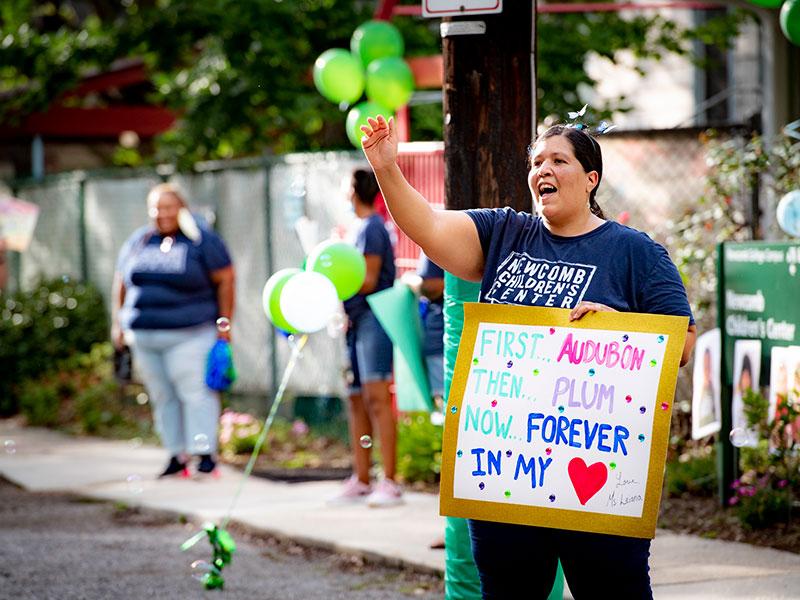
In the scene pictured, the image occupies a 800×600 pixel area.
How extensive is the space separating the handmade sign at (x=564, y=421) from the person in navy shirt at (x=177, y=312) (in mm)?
5307

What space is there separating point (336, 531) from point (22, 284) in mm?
10466

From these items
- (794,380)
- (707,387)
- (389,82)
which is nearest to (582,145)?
(794,380)

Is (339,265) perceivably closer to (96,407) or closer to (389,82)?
(389,82)

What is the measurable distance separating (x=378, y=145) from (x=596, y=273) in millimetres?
682

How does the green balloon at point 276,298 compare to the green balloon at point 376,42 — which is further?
the green balloon at point 376,42

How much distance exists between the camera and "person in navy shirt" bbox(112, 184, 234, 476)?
363 inches

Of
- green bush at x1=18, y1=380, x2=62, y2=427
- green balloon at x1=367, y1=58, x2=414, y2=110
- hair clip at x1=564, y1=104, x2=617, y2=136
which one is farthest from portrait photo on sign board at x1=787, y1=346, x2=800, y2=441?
green bush at x1=18, y1=380, x2=62, y2=427

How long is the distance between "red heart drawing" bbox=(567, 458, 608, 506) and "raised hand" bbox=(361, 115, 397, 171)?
37.2 inches

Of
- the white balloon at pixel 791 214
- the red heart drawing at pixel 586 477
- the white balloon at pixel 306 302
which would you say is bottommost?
the red heart drawing at pixel 586 477

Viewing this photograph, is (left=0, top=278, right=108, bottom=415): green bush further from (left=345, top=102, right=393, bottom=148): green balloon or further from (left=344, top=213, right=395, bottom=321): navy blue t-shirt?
(left=344, top=213, right=395, bottom=321): navy blue t-shirt

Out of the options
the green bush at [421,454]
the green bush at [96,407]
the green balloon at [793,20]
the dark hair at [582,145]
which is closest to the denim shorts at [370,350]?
the green bush at [421,454]

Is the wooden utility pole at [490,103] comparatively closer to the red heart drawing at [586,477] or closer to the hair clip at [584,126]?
the hair clip at [584,126]

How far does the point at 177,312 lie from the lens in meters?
9.23

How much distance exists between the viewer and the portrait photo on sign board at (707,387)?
718cm
